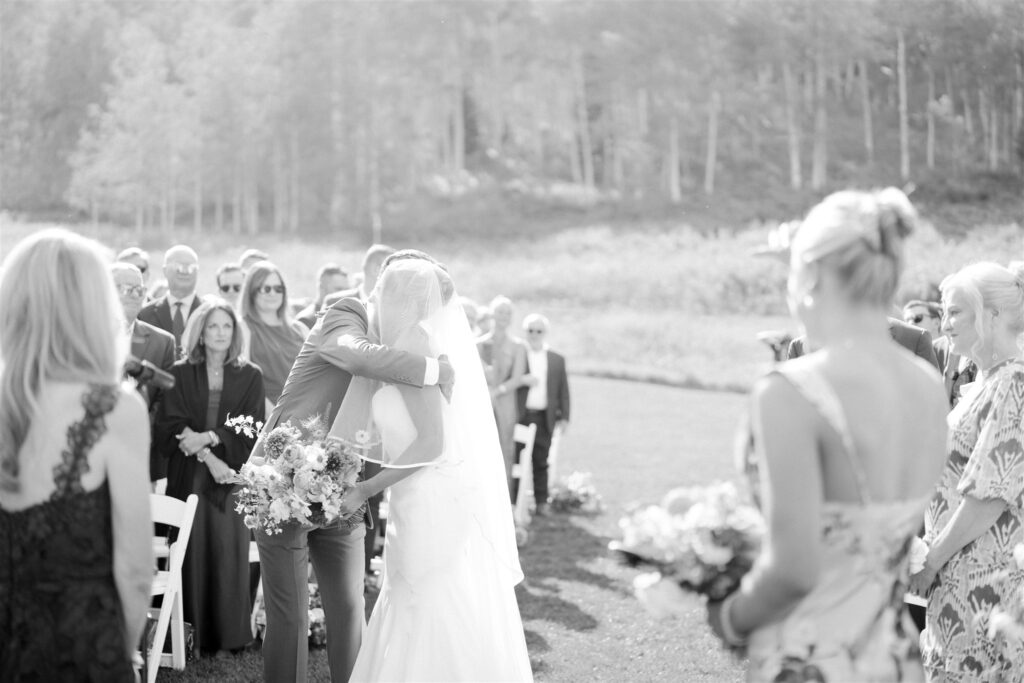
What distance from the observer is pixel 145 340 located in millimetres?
7137

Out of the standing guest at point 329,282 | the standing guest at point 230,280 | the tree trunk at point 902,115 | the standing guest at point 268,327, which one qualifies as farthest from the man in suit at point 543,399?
the tree trunk at point 902,115

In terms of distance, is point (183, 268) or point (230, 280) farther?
point (230, 280)

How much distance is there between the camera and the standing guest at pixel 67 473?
2.96 metres

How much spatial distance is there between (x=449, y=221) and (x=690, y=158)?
586cm

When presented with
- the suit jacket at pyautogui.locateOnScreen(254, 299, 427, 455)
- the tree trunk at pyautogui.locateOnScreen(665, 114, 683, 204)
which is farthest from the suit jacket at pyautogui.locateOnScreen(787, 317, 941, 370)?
the tree trunk at pyautogui.locateOnScreen(665, 114, 683, 204)

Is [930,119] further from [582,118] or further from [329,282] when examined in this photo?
[329,282]

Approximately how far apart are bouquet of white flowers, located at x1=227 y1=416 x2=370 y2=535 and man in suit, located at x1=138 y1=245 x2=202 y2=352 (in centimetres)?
367

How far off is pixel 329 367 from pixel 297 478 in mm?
561

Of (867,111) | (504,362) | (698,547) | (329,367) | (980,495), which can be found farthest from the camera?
(867,111)

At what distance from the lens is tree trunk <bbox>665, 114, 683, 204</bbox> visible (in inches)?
974

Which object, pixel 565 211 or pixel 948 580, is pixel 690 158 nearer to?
pixel 565 211

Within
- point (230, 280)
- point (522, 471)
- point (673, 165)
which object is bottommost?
point (522, 471)

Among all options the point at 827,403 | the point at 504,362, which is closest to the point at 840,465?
the point at 827,403

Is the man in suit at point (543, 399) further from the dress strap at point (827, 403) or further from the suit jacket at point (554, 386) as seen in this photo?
the dress strap at point (827, 403)
